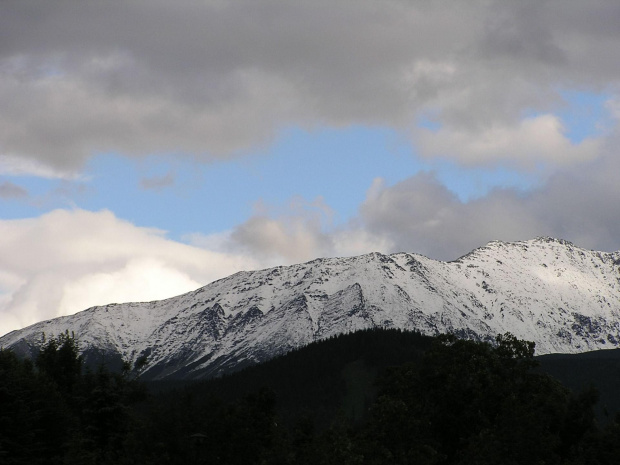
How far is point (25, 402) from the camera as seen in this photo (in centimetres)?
9606

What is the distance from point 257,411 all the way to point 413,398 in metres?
41.3

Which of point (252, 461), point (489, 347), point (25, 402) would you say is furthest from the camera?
point (489, 347)

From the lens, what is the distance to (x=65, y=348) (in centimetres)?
12812

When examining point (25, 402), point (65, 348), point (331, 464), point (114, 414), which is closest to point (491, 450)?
point (331, 464)

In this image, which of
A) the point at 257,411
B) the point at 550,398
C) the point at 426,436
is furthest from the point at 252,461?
the point at 257,411

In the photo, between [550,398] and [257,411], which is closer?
[550,398]

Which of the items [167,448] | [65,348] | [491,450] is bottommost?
[491,450]

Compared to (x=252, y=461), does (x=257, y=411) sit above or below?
above

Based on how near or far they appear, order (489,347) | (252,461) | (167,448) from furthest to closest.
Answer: (489,347) < (252,461) < (167,448)

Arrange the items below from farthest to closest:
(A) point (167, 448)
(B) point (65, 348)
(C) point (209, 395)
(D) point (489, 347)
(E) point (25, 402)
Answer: (B) point (65, 348)
(D) point (489, 347)
(E) point (25, 402)
(C) point (209, 395)
(A) point (167, 448)

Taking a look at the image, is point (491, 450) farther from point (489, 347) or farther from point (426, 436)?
point (489, 347)

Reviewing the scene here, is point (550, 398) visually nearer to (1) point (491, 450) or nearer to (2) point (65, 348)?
(1) point (491, 450)

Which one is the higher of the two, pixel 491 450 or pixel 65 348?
pixel 65 348

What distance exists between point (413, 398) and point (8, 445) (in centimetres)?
4169
